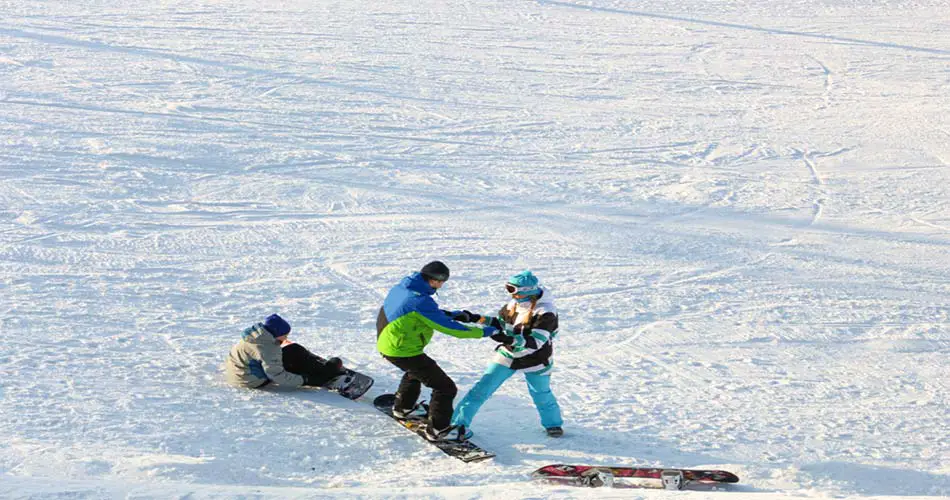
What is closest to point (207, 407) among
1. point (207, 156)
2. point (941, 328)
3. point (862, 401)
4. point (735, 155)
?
point (862, 401)

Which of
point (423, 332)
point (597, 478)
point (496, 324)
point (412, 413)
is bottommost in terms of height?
point (597, 478)

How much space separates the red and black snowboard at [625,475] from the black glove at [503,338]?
0.83m

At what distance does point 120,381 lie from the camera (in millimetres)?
7180

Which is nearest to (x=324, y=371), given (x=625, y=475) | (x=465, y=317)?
(x=465, y=317)

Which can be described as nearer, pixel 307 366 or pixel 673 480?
pixel 673 480

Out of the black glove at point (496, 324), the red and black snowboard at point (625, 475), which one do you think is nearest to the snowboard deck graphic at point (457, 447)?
the red and black snowboard at point (625, 475)

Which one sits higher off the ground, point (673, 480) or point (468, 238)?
point (468, 238)

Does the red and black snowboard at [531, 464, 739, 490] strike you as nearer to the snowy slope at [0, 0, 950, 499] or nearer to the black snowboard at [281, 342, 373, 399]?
the snowy slope at [0, 0, 950, 499]

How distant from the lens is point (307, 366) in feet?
24.2

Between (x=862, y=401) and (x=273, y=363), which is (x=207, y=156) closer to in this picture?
(x=273, y=363)

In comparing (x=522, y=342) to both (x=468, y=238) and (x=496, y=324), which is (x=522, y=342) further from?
(x=468, y=238)

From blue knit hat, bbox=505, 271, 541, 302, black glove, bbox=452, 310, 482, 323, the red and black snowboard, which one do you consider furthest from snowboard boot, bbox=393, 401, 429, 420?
blue knit hat, bbox=505, 271, 541, 302

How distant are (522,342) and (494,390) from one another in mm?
447

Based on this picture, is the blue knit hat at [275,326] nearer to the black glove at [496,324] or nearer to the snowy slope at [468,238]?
the snowy slope at [468,238]
